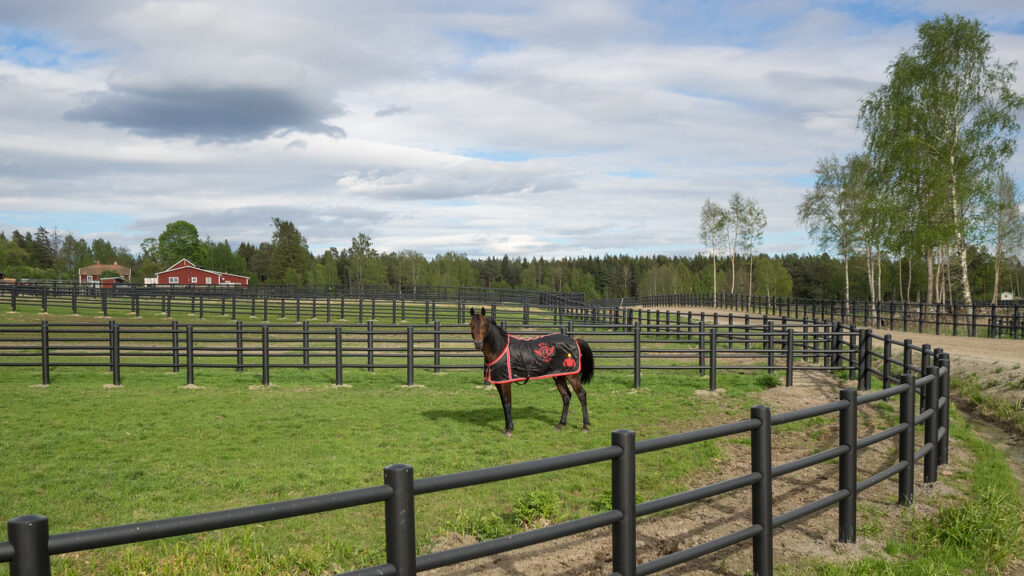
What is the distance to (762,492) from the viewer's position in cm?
409

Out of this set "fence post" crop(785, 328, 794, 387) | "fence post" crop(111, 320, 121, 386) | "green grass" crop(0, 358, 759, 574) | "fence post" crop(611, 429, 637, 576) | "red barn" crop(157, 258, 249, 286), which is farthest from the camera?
"red barn" crop(157, 258, 249, 286)

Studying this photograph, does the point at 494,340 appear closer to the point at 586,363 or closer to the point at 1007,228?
the point at 586,363

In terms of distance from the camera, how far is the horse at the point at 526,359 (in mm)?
8922

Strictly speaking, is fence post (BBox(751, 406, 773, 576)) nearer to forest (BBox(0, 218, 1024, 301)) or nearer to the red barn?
forest (BBox(0, 218, 1024, 301))

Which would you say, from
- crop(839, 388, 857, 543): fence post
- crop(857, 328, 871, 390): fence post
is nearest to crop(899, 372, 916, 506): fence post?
crop(839, 388, 857, 543): fence post

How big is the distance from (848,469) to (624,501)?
236 centimetres

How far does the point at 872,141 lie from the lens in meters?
32.0

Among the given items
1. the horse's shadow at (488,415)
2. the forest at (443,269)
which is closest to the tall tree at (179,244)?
the forest at (443,269)

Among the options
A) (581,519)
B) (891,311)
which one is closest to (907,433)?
(581,519)

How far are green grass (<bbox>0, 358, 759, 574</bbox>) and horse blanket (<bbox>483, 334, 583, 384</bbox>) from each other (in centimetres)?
79

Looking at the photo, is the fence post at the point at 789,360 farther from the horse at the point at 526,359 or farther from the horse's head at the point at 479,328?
the horse's head at the point at 479,328

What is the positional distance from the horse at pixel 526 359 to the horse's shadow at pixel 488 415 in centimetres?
53

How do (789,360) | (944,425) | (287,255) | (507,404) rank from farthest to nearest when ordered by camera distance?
(287,255)
(789,360)
(507,404)
(944,425)

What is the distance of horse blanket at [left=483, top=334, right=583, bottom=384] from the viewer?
8.98 m
